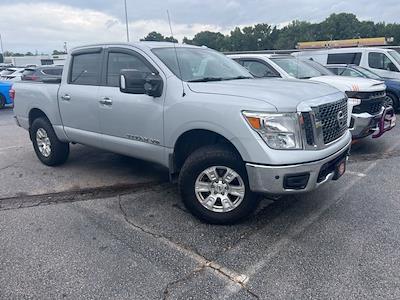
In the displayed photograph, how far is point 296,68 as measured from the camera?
26.2 feet

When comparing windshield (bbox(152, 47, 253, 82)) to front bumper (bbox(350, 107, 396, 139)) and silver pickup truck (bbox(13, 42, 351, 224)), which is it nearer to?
silver pickup truck (bbox(13, 42, 351, 224))

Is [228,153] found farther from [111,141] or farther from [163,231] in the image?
[111,141]

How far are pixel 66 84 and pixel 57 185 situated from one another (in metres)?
1.46

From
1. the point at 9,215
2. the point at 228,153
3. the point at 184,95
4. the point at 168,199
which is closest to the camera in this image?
the point at 228,153

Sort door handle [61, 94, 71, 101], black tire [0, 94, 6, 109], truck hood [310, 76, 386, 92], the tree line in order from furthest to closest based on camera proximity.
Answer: the tree line < black tire [0, 94, 6, 109] < truck hood [310, 76, 386, 92] < door handle [61, 94, 71, 101]

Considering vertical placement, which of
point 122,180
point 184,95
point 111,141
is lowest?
point 122,180

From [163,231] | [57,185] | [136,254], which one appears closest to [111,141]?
[57,185]

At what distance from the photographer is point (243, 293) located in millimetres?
2605

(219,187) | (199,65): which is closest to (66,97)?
(199,65)

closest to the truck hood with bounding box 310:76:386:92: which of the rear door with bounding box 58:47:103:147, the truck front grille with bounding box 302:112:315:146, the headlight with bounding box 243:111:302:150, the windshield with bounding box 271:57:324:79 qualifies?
A: the windshield with bounding box 271:57:324:79

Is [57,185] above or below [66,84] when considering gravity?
below

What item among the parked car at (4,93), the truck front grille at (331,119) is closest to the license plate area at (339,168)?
the truck front grille at (331,119)

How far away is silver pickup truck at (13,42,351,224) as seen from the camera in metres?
3.15

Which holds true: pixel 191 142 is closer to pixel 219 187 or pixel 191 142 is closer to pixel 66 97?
pixel 219 187
